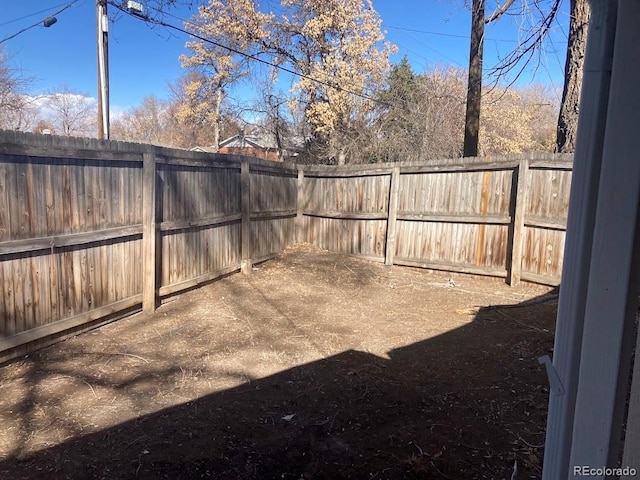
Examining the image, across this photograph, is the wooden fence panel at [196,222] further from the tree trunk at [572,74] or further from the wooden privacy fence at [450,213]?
the tree trunk at [572,74]

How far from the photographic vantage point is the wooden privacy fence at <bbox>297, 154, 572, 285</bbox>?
6.82m

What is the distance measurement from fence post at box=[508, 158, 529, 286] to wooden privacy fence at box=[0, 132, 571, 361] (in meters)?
0.02

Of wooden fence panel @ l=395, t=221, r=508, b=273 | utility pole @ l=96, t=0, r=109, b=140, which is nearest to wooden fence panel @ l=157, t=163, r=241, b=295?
wooden fence panel @ l=395, t=221, r=508, b=273

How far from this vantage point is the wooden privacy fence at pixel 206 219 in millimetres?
4062

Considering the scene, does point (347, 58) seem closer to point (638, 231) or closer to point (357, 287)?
point (357, 287)

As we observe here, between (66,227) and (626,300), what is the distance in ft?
15.4

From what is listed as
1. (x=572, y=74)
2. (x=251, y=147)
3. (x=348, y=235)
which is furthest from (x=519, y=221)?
(x=251, y=147)

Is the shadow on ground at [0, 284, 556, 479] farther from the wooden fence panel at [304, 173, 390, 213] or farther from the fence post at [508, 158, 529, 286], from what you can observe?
the wooden fence panel at [304, 173, 390, 213]

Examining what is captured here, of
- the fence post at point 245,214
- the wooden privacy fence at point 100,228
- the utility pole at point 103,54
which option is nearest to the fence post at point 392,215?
the fence post at point 245,214

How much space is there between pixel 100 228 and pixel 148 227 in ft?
2.08

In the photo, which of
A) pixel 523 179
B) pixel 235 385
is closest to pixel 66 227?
pixel 235 385

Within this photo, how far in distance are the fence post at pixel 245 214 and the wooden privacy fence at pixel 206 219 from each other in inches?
0.7

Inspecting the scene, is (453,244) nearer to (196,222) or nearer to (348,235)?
(348,235)

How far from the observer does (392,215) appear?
8.44 m
